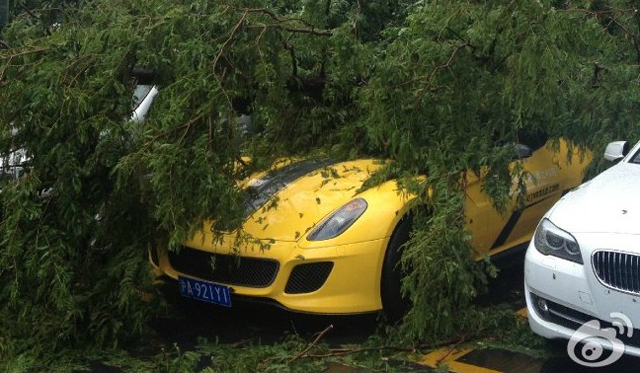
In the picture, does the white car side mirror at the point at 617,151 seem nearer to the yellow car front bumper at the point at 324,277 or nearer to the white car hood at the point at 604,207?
the white car hood at the point at 604,207

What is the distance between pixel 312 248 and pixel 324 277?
0.62 feet

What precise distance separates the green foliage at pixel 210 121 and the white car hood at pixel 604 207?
0.56m

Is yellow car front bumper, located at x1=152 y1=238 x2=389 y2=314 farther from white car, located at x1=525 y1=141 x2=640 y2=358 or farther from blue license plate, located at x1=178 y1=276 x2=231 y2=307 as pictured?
white car, located at x1=525 y1=141 x2=640 y2=358

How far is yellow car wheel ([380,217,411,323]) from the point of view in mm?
5102

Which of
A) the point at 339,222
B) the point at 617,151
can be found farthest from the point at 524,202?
the point at 339,222

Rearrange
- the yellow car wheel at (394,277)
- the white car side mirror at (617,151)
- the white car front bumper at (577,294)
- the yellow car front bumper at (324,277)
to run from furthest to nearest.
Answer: the white car side mirror at (617,151) → the yellow car wheel at (394,277) → the yellow car front bumper at (324,277) → the white car front bumper at (577,294)

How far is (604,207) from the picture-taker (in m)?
4.50

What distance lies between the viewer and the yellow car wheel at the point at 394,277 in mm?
5102

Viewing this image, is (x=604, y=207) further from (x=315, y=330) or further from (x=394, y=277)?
(x=315, y=330)

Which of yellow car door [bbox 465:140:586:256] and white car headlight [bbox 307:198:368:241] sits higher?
white car headlight [bbox 307:198:368:241]

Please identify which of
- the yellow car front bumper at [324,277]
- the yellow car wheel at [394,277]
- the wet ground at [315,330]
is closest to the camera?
the wet ground at [315,330]

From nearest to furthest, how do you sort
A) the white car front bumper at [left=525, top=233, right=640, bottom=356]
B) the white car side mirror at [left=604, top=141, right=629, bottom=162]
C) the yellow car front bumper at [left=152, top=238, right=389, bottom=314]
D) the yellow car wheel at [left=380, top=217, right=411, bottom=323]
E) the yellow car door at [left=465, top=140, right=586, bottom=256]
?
the white car front bumper at [left=525, top=233, right=640, bottom=356]
the yellow car front bumper at [left=152, top=238, right=389, bottom=314]
the yellow car wheel at [left=380, top=217, right=411, bottom=323]
the white car side mirror at [left=604, top=141, right=629, bottom=162]
the yellow car door at [left=465, top=140, right=586, bottom=256]

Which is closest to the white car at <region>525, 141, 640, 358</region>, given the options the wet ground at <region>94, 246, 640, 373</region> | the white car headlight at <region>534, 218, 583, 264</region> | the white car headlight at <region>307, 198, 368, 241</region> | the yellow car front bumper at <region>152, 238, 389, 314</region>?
the white car headlight at <region>534, 218, 583, 264</region>

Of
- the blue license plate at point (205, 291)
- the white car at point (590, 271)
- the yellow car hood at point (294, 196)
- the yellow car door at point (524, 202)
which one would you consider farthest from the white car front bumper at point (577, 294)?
the blue license plate at point (205, 291)
